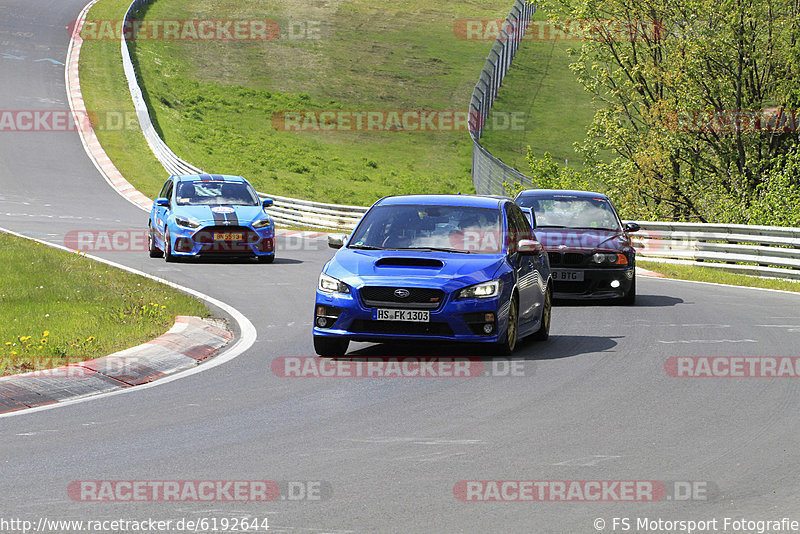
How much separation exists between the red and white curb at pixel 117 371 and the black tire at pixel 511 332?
9.45ft

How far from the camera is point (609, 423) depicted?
342 inches

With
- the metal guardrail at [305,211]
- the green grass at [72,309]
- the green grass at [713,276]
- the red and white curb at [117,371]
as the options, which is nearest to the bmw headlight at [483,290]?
the red and white curb at [117,371]

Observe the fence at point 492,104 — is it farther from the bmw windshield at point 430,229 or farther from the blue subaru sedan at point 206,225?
the bmw windshield at point 430,229

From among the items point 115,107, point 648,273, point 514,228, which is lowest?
point 648,273

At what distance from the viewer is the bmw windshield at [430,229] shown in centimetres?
1219

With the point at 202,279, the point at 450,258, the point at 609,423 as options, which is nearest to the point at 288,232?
the point at 202,279

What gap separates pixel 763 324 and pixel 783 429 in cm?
697

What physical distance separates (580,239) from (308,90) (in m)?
60.1

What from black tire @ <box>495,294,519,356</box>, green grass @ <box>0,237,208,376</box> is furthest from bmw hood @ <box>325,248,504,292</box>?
green grass @ <box>0,237,208,376</box>

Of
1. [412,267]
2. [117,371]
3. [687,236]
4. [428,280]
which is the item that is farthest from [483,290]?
[687,236]

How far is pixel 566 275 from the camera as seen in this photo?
17609 mm

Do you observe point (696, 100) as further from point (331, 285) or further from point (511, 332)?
point (331, 285)

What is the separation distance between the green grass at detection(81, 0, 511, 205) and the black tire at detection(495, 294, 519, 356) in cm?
3067

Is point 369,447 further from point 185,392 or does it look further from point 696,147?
point 696,147
